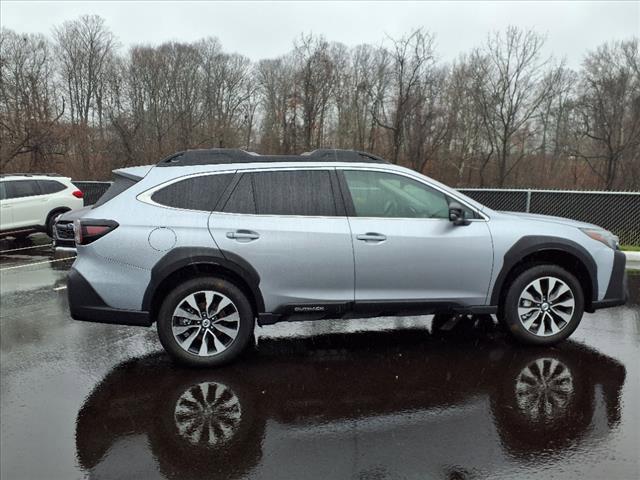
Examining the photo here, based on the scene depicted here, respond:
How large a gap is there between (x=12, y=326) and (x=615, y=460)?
19.2 feet

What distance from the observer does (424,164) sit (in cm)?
3709

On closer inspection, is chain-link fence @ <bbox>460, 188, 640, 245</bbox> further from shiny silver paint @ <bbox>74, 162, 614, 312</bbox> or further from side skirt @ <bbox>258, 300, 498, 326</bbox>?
side skirt @ <bbox>258, 300, 498, 326</bbox>

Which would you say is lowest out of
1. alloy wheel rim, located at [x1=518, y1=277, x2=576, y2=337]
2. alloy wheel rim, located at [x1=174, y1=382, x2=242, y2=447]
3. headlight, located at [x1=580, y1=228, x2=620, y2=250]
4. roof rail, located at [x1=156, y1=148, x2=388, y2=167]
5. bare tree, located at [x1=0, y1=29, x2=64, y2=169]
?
alloy wheel rim, located at [x1=174, y1=382, x2=242, y2=447]

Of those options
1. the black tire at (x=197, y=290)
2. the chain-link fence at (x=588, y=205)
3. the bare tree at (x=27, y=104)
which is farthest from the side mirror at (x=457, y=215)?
the bare tree at (x=27, y=104)

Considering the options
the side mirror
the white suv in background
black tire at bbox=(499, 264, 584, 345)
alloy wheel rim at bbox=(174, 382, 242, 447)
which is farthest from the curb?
the white suv in background

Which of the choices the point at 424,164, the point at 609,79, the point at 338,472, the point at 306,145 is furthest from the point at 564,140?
the point at 338,472

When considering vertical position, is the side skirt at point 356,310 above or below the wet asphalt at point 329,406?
above

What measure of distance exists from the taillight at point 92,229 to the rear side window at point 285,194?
96cm

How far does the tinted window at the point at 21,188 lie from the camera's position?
500 inches

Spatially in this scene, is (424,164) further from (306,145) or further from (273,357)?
(273,357)

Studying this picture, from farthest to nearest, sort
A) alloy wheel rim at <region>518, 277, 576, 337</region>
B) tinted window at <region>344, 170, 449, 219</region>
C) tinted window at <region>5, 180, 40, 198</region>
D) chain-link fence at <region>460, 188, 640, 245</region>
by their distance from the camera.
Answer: tinted window at <region>5, 180, 40, 198</region> → chain-link fence at <region>460, 188, 640, 245</region> → alloy wheel rim at <region>518, 277, 576, 337</region> → tinted window at <region>344, 170, 449, 219</region>

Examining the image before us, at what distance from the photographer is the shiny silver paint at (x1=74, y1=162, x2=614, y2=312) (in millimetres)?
4199

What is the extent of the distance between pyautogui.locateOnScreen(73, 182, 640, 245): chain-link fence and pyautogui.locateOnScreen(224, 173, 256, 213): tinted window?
30.5ft

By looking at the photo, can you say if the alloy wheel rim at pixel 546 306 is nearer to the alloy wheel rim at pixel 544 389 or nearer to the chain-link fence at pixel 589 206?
the alloy wheel rim at pixel 544 389
